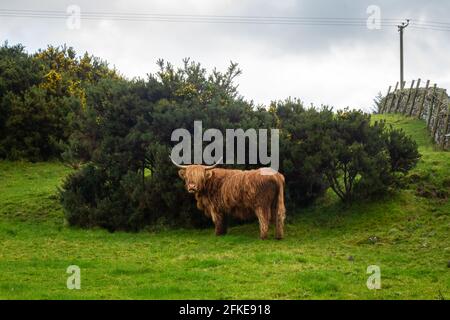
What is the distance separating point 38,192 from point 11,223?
417 cm

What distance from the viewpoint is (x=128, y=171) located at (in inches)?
824

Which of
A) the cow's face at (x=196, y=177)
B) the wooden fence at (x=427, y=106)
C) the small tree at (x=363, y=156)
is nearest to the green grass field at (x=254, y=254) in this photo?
the small tree at (x=363, y=156)

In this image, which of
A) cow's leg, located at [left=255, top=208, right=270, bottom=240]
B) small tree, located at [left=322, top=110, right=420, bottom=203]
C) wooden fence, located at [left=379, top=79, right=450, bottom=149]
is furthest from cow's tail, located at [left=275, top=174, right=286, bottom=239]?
wooden fence, located at [left=379, top=79, right=450, bottom=149]

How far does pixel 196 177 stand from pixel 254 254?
3720 mm

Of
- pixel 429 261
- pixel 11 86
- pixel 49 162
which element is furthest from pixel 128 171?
pixel 11 86

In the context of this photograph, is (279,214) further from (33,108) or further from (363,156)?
(33,108)

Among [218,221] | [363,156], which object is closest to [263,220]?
[218,221]

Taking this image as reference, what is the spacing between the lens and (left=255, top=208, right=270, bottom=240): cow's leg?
17672 mm

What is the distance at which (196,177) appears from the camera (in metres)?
18.1

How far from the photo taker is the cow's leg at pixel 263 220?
1767 centimetres

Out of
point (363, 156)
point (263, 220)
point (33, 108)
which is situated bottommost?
point (263, 220)

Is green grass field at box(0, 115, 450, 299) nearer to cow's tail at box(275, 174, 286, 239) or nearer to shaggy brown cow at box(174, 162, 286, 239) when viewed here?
cow's tail at box(275, 174, 286, 239)

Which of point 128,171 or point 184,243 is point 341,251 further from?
point 128,171

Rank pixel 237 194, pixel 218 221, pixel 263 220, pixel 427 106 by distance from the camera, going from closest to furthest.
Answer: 1. pixel 263 220
2. pixel 237 194
3. pixel 218 221
4. pixel 427 106
